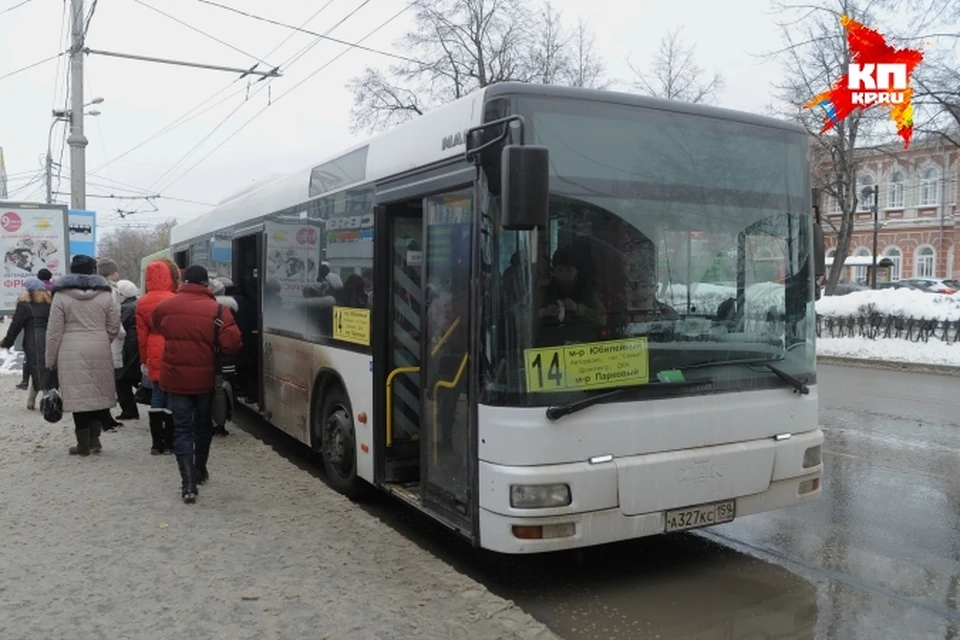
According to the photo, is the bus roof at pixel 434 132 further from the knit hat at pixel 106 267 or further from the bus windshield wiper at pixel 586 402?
the knit hat at pixel 106 267

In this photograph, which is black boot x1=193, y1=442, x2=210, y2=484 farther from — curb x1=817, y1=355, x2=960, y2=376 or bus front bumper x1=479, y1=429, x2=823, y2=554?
curb x1=817, y1=355, x2=960, y2=376

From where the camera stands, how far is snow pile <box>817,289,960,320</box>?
65.7 ft

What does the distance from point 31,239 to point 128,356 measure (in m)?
8.15

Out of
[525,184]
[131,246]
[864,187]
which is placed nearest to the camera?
[525,184]

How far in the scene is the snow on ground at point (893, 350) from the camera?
18.4 metres

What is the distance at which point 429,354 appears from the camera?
5352 mm

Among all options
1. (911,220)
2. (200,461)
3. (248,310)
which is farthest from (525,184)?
(911,220)

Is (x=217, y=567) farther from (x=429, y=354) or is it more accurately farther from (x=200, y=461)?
(x=200, y=461)

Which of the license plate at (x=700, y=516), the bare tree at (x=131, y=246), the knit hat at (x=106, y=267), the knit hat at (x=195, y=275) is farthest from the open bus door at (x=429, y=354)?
the bare tree at (x=131, y=246)

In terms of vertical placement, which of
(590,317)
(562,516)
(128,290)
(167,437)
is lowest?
(167,437)

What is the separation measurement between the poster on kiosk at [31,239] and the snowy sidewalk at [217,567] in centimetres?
1001

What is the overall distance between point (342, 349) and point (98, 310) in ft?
8.69

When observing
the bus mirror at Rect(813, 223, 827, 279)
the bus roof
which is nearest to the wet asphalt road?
the bus mirror at Rect(813, 223, 827, 279)

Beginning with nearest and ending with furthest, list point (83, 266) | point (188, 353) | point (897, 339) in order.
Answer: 1. point (188, 353)
2. point (83, 266)
3. point (897, 339)
